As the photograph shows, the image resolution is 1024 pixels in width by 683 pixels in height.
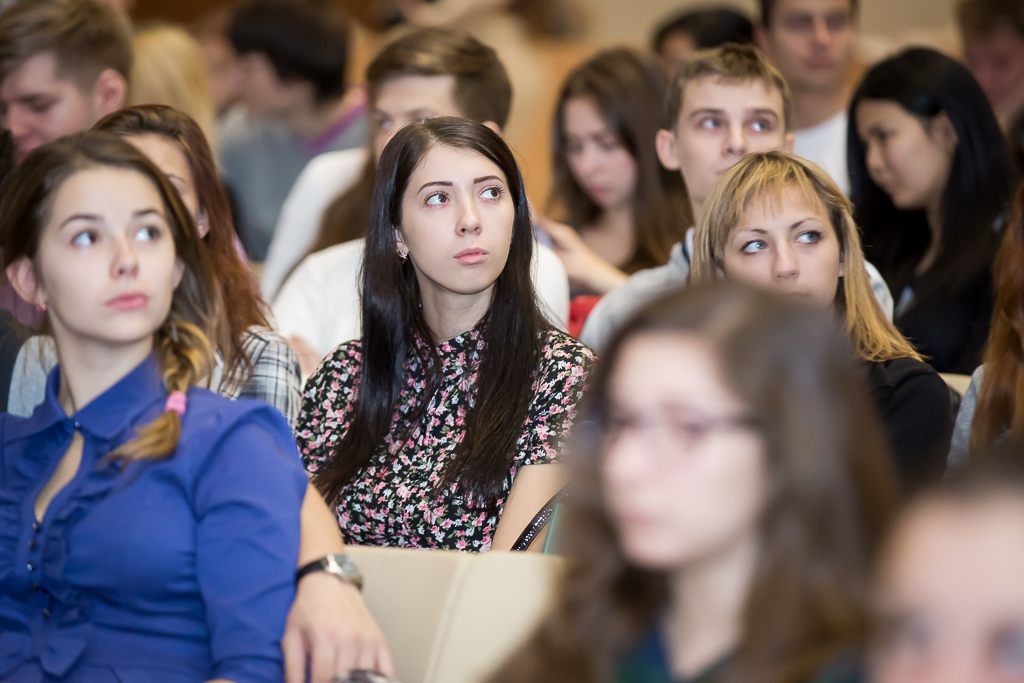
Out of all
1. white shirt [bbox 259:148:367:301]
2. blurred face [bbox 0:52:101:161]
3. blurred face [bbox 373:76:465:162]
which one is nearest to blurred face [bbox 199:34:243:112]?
white shirt [bbox 259:148:367:301]

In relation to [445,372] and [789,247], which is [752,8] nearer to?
[789,247]

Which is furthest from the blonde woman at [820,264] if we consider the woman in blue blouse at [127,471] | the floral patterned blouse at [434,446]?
the woman in blue blouse at [127,471]

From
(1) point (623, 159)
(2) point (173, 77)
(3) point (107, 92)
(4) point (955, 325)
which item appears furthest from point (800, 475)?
(2) point (173, 77)

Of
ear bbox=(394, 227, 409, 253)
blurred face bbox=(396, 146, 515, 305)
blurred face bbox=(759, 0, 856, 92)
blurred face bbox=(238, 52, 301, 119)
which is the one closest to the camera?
blurred face bbox=(396, 146, 515, 305)

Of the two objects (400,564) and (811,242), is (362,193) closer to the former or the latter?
(811,242)

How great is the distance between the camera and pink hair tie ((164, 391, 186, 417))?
140cm

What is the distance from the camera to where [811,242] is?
1946 millimetres

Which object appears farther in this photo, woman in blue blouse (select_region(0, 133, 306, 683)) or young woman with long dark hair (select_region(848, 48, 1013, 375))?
young woman with long dark hair (select_region(848, 48, 1013, 375))

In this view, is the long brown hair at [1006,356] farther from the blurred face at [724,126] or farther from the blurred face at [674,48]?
the blurred face at [674,48]

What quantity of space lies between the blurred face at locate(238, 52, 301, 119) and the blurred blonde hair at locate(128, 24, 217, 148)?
37cm

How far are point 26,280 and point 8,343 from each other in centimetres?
48

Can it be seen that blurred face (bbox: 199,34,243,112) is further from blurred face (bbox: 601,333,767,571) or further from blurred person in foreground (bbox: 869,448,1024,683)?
blurred person in foreground (bbox: 869,448,1024,683)

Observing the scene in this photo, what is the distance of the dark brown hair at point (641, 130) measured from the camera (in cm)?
294

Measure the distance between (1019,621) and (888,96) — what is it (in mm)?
2127
